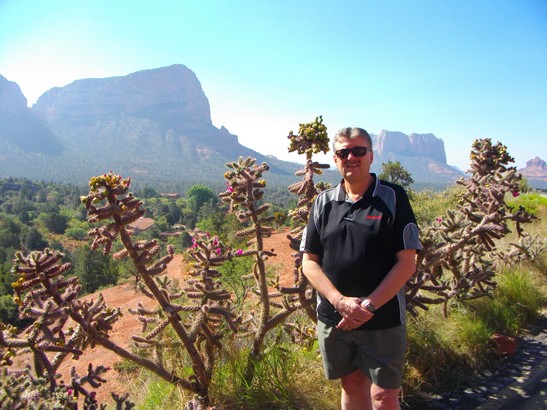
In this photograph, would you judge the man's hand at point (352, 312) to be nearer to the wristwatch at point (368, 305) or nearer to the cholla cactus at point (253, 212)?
the wristwatch at point (368, 305)

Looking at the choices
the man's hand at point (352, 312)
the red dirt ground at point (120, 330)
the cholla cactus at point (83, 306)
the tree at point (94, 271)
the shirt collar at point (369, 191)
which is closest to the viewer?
the man's hand at point (352, 312)

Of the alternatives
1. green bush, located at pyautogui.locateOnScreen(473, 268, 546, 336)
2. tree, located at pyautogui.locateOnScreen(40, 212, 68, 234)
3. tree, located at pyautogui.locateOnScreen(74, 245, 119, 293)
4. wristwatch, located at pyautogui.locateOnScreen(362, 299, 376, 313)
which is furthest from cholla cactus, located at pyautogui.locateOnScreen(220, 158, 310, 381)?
tree, located at pyautogui.locateOnScreen(40, 212, 68, 234)

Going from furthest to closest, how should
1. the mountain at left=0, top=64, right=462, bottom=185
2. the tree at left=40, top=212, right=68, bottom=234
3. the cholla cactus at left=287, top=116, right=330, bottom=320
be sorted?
the mountain at left=0, top=64, right=462, bottom=185, the tree at left=40, top=212, right=68, bottom=234, the cholla cactus at left=287, top=116, right=330, bottom=320

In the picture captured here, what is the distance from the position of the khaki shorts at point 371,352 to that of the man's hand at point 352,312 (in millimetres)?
153

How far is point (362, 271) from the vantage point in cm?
221

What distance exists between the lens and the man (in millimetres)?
2184

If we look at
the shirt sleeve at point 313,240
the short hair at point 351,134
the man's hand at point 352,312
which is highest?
the short hair at point 351,134

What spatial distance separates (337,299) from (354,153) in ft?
2.95

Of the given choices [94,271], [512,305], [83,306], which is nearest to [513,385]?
[512,305]

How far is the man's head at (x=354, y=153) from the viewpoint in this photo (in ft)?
7.68

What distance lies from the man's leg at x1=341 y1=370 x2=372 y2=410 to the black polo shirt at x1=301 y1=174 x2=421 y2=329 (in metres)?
0.41

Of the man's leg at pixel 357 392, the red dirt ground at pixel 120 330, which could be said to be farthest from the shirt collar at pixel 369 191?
the red dirt ground at pixel 120 330

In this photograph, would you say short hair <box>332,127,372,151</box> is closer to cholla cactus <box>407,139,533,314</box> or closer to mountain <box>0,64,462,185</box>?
cholla cactus <box>407,139,533,314</box>

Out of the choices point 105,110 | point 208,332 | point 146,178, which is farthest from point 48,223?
point 105,110
